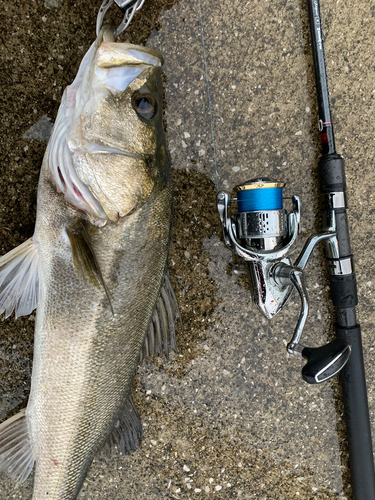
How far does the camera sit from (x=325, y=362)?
1.22 metres

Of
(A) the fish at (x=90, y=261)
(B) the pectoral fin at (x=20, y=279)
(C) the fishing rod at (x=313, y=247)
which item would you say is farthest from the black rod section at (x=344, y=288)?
(B) the pectoral fin at (x=20, y=279)

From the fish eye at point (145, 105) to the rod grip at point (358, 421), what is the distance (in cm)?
139

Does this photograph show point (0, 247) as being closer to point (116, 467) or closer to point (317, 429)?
point (116, 467)

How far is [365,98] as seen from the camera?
1.81 metres

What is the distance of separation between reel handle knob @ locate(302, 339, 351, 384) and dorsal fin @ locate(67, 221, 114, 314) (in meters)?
0.81

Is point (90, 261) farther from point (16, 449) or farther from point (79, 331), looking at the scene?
point (16, 449)

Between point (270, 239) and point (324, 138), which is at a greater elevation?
point (324, 138)

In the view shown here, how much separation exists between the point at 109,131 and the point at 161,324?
0.89 metres

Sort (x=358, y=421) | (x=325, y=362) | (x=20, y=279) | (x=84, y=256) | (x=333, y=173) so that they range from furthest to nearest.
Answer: (x=358, y=421) → (x=333, y=173) → (x=20, y=279) → (x=84, y=256) → (x=325, y=362)

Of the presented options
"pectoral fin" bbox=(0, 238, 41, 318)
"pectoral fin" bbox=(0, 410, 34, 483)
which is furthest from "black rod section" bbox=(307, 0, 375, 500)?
"pectoral fin" bbox=(0, 410, 34, 483)

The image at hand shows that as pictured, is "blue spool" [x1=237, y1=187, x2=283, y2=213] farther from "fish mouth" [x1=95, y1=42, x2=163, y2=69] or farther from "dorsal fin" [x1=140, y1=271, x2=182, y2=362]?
"fish mouth" [x1=95, y1=42, x2=163, y2=69]

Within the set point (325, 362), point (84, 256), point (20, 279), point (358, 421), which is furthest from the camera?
point (358, 421)

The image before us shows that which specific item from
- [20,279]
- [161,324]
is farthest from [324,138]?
[20,279]

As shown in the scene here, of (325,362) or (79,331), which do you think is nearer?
(325,362)
